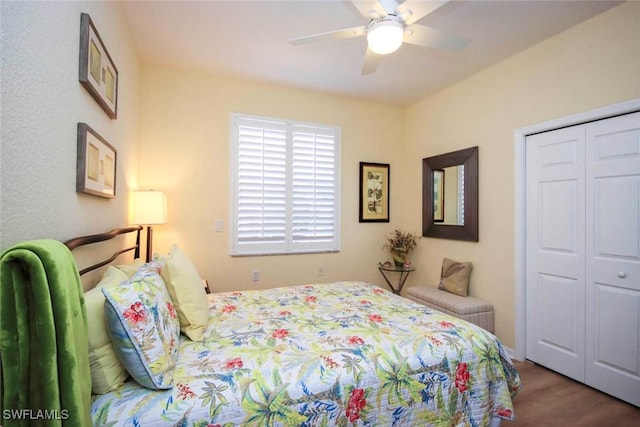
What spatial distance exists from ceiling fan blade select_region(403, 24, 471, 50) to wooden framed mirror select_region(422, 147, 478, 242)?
1.50 meters

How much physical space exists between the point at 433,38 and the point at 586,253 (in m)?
2.02

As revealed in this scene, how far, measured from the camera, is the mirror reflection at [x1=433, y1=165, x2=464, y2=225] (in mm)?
3461

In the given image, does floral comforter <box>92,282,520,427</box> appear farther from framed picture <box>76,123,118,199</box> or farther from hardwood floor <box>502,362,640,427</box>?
framed picture <box>76,123,118,199</box>

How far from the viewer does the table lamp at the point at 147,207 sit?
8.82 ft

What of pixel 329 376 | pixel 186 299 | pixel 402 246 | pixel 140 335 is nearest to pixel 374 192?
pixel 402 246

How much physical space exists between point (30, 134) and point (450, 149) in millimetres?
3604

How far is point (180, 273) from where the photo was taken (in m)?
1.69

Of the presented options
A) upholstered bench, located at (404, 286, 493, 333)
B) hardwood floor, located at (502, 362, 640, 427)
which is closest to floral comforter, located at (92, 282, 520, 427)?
hardwood floor, located at (502, 362, 640, 427)

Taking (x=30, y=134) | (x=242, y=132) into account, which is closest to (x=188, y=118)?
(x=242, y=132)

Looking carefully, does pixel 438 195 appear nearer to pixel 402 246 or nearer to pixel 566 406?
pixel 402 246

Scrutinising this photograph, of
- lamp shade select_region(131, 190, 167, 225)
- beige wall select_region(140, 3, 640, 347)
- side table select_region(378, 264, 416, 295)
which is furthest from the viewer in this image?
side table select_region(378, 264, 416, 295)

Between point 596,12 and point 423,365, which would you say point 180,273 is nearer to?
point 423,365

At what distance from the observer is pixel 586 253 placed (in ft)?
7.91

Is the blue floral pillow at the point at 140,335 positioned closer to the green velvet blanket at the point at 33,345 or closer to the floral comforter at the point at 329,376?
the floral comforter at the point at 329,376
